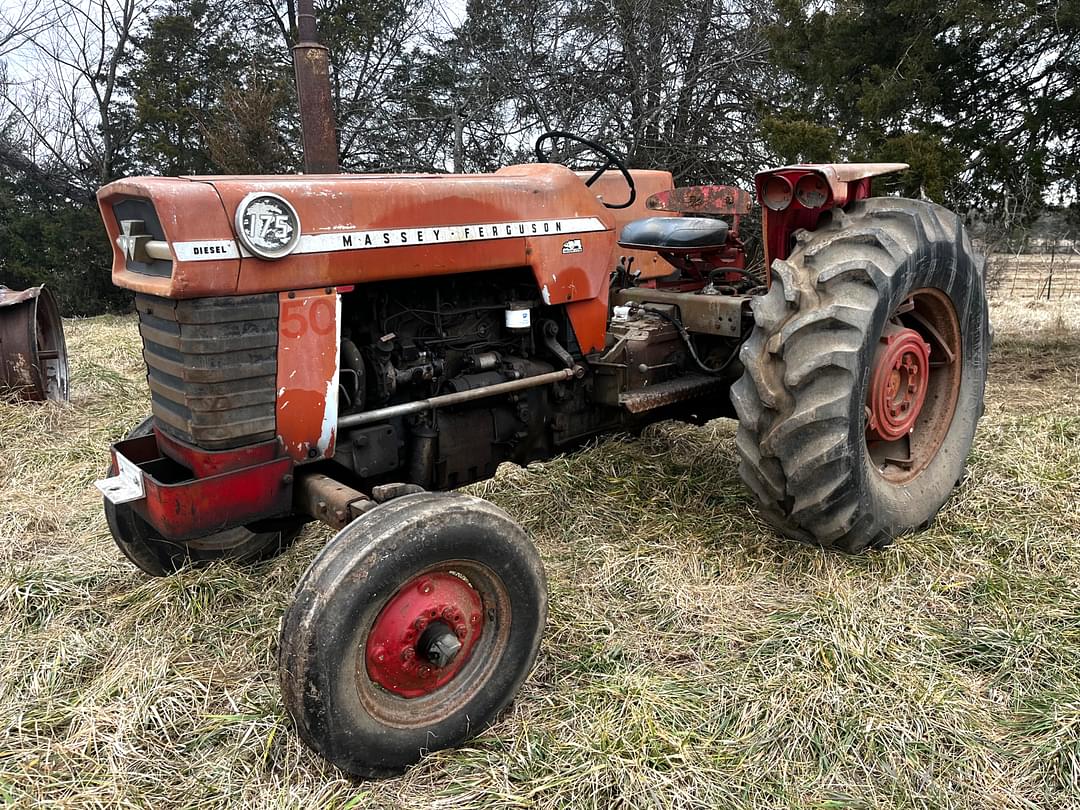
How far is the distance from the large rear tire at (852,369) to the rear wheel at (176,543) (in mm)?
1737

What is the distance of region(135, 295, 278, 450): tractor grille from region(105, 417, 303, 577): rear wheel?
1.83 feet

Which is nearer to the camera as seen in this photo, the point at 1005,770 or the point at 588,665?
the point at 1005,770

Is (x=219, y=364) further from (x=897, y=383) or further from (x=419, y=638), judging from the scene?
(x=897, y=383)

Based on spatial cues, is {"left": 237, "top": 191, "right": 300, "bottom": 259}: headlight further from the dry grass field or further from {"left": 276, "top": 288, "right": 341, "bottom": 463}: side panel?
the dry grass field

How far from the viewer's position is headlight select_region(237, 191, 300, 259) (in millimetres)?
2172

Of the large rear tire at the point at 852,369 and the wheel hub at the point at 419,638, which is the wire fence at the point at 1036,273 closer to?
the large rear tire at the point at 852,369

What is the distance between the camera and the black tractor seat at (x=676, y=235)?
3.65 meters

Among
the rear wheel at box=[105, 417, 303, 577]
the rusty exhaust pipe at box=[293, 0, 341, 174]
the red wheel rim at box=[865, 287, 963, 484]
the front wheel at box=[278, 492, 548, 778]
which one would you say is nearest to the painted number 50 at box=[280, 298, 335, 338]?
the front wheel at box=[278, 492, 548, 778]

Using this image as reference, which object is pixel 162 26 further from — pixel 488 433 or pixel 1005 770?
pixel 1005 770

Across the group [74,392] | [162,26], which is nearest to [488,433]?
[74,392]

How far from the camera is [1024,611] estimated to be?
2.69 meters

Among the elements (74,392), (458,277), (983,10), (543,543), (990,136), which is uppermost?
(983,10)

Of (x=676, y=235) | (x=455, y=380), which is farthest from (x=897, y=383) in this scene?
(x=455, y=380)

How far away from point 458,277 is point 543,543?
122 cm
